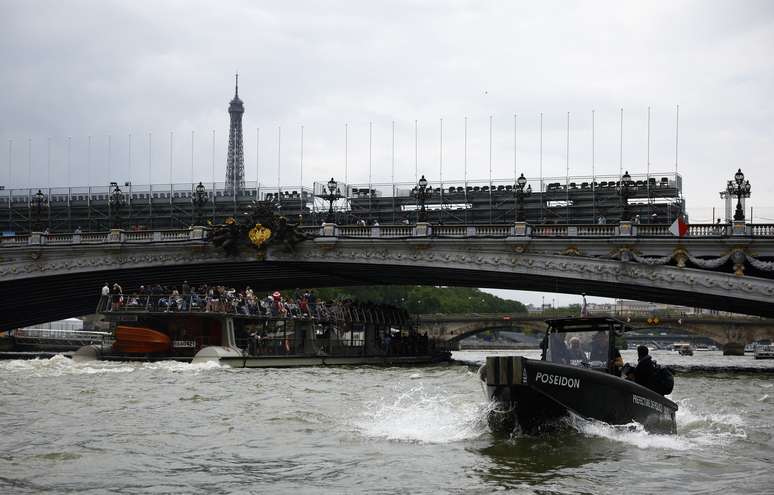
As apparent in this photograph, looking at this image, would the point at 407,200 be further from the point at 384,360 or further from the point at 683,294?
the point at 683,294

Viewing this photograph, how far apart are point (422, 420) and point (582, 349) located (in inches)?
162

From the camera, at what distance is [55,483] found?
16.8 meters

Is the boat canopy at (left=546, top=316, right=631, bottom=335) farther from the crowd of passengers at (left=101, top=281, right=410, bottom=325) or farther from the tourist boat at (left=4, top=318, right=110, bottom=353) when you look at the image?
the tourist boat at (left=4, top=318, right=110, bottom=353)

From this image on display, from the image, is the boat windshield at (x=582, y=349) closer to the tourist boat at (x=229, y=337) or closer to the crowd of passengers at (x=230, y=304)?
the tourist boat at (x=229, y=337)

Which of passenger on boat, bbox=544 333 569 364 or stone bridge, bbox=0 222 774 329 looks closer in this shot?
passenger on boat, bbox=544 333 569 364

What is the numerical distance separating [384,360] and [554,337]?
42291 mm

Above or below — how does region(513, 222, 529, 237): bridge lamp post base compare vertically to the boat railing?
above

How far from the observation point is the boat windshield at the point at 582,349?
2328cm

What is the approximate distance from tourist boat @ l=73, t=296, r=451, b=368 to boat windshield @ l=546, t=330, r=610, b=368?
96.4 ft

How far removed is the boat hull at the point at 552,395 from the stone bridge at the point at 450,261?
34.4 meters

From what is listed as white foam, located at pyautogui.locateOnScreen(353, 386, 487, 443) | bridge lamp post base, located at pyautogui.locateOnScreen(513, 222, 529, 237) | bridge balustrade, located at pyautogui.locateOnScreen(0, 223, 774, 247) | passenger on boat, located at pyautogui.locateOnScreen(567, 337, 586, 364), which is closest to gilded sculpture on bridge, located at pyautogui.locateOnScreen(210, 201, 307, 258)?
bridge balustrade, located at pyautogui.locateOnScreen(0, 223, 774, 247)

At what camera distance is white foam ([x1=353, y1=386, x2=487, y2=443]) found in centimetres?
2248

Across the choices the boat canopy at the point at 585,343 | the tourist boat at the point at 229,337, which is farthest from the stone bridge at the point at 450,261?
the boat canopy at the point at 585,343

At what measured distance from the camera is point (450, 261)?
61000 millimetres
